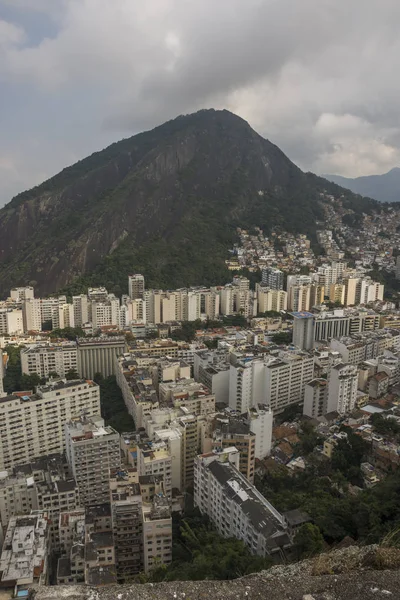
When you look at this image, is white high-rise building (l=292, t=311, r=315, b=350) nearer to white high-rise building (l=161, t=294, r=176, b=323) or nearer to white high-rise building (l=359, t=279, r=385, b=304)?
white high-rise building (l=161, t=294, r=176, b=323)

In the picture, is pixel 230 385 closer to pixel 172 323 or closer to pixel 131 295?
pixel 172 323

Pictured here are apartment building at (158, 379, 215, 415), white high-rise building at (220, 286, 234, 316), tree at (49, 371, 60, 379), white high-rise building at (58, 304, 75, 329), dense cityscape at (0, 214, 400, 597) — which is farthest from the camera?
white high-rise building at (220, 286, 234, 316)

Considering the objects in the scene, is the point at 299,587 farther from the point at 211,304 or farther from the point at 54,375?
the point at 211,304

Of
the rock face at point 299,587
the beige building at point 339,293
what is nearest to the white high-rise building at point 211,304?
the beige building at point 339,293

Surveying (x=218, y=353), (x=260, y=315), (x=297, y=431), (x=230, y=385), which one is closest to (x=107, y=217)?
(x=260, y=315)

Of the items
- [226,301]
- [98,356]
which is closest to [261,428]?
[98,356]

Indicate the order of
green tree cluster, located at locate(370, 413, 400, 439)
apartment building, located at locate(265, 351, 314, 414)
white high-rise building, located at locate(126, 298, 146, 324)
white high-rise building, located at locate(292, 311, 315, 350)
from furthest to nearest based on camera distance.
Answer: white high-rise building, located at locate(126, 298, 146, 324) < white high-rise building, located at locate(292, 311, 315, 350) < apartment building, located at locate(265, 351, 314, 414) < green tree cluster, located at locate(370, 413, 400, 439)

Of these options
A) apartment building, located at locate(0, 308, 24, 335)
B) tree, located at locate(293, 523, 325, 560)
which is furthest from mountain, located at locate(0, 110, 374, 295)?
tree, located at locate(293, 523, 325, 560)
